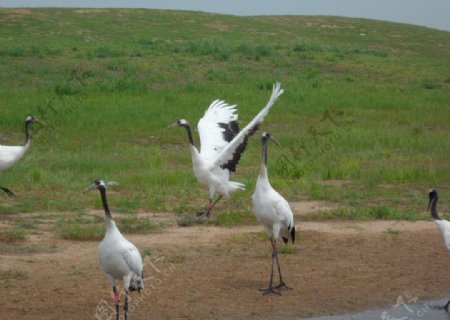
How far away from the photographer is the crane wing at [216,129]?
42.6 feet

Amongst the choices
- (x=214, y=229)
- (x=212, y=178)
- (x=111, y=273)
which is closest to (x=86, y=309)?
(x=111, y=273)

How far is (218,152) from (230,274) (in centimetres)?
367

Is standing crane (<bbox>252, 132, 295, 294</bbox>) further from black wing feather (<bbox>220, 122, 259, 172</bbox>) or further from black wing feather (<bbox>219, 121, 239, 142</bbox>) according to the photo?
black wing feather (<bbox>219, 121, 239, 142</bbox>)

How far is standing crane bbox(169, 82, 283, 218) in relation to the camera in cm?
1178

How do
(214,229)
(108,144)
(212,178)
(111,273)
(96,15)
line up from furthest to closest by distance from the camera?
(96,15), (108,144), (212,178), (214,229), (111,273)

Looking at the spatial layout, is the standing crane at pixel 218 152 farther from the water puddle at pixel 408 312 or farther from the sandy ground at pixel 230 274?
the water puddle at pixel 408 312

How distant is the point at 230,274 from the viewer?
9.39 meters

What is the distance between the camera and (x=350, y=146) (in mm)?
17328

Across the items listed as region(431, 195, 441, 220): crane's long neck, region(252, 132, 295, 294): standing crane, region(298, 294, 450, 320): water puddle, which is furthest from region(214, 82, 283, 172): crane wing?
region(298, 294, 450, 320): water puddle

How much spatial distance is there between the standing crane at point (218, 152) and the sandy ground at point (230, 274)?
101cm

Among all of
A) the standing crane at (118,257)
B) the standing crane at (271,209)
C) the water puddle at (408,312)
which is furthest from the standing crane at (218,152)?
the standing crane at (118,257)

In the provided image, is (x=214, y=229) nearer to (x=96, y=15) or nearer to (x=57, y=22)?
(x=57, y=22)

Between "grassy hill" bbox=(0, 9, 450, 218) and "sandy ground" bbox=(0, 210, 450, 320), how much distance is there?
1347 millimetres

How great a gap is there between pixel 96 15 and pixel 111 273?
35959 millimetres
